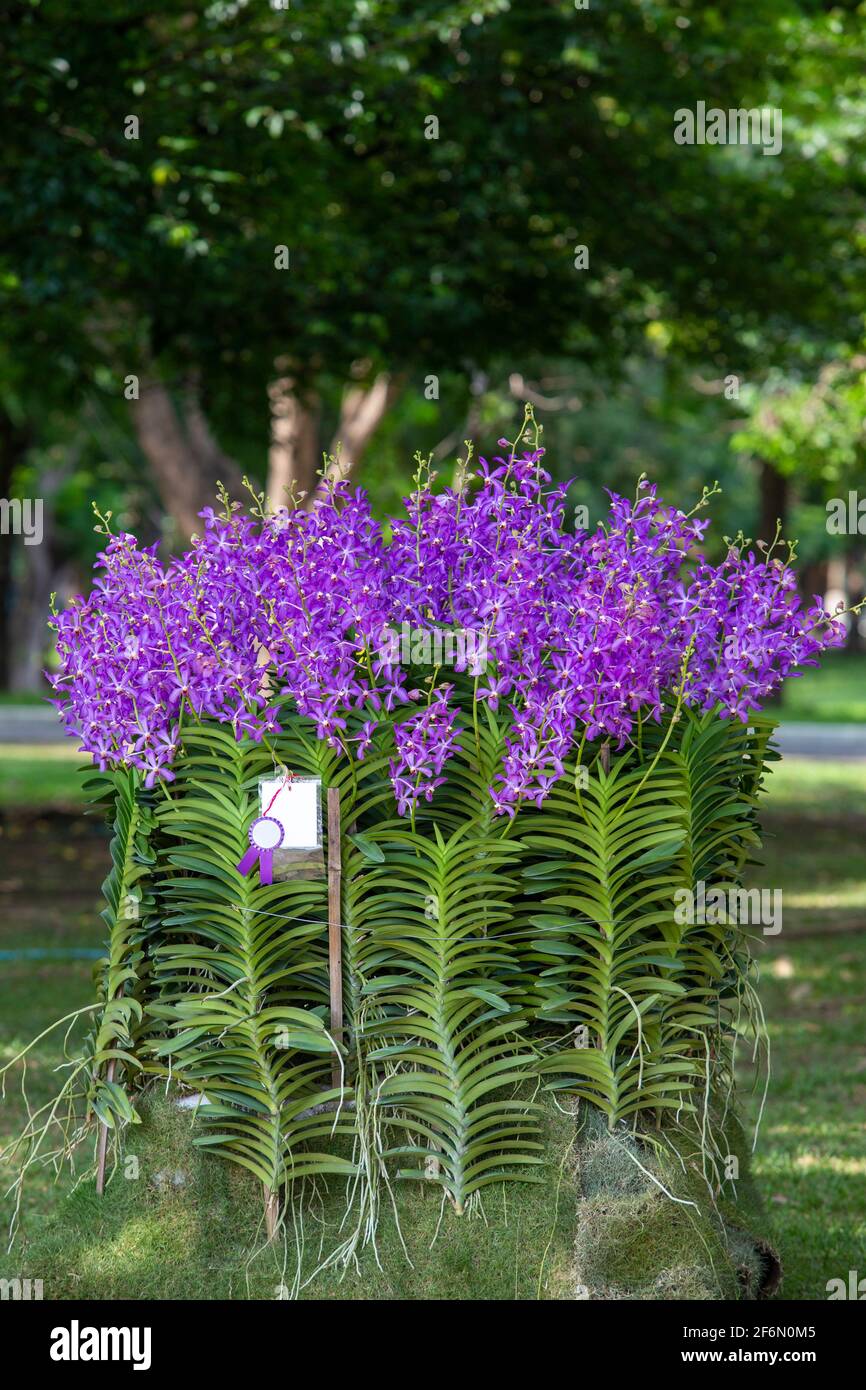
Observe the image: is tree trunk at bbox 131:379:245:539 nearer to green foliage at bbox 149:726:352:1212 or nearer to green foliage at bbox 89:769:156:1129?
green foliage at bbox 89:769:156:1129

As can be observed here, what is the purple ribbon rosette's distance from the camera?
11.7 feet

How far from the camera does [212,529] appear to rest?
3.99m

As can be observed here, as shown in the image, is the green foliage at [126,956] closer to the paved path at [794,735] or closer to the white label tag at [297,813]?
the white label tag at [297,813]

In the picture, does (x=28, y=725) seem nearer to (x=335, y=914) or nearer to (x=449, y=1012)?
(x=335, y=914)

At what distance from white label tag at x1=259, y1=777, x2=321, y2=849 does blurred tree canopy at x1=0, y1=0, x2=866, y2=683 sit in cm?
542

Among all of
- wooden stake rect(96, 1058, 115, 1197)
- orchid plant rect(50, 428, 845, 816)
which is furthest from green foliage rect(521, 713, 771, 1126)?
wooden stake rect(96, 1058, 115, 1197)

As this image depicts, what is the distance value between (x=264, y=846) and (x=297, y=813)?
0.33 ft

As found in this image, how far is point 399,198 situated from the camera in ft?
41.2

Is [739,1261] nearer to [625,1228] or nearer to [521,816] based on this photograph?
[625,1228]

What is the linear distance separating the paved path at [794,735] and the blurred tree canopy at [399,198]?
30.4 ft

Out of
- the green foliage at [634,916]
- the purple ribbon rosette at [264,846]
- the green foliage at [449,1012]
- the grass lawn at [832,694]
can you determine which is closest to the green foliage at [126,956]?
the purple ribbon rosette at [264,846]

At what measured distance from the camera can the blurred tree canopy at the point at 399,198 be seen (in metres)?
9.95

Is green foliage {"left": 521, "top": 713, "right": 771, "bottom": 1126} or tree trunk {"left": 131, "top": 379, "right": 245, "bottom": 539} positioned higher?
tree trunk {"left": 131, "top": 379, "right": 245, "bottom": 539}

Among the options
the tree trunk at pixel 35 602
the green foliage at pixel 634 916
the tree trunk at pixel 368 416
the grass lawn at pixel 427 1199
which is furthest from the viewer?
the tree trunk at pixel 35 602
